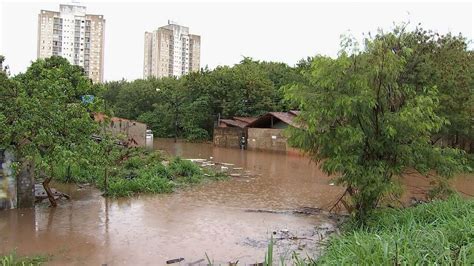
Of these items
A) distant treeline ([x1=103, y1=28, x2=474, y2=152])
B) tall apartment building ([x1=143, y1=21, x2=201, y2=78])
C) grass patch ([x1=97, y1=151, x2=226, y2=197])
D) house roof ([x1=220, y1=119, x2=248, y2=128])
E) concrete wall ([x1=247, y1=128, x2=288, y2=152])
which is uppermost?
tall apartment building ([x1=143, y1=21, x2=201, y2=78])

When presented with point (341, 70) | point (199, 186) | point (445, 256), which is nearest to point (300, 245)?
point (341, 70)

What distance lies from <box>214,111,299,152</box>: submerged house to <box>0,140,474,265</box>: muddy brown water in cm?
1619

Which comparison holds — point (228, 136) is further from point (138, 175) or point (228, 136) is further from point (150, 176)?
point (150, 176)

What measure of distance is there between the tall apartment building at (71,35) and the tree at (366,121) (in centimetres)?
6551

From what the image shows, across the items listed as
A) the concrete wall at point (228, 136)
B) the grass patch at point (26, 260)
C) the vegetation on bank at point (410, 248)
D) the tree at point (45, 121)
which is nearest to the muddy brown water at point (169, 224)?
the grass patch at point (26, 260)

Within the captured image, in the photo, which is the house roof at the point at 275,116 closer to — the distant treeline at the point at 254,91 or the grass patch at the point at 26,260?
the distant treeline at the point at 254,91

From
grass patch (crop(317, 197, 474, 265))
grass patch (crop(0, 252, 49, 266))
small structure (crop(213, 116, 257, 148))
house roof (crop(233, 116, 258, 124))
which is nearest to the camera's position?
grass patch (crop(317, 197, 474, 265))

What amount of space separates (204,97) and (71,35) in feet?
120

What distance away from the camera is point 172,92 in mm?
49250

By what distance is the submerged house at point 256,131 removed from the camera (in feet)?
111

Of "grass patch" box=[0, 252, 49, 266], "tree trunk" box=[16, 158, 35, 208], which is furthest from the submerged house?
"grass patch" box=[0, 252, 49, 266]

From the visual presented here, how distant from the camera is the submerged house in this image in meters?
33.8

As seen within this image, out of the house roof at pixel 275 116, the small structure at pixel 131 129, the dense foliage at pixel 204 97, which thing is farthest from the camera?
the dense foliage at pixel 204 97

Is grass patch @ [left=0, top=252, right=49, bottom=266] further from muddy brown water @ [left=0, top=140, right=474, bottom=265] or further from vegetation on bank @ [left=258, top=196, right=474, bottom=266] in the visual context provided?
vegetation on bank @ [left=258, top=196, right=474, bottom=266]
